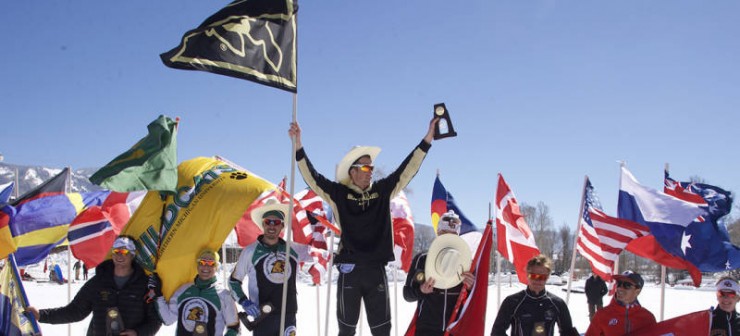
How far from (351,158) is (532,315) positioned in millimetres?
2411

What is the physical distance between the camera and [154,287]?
578 centimetres

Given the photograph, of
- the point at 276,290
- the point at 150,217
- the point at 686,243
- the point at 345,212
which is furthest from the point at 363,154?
the point at 686,243

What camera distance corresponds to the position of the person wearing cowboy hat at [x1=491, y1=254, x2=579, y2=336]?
5.37 metres

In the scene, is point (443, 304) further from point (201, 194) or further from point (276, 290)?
point (201, 194)

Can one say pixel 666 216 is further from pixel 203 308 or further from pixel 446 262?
pixel 203 308

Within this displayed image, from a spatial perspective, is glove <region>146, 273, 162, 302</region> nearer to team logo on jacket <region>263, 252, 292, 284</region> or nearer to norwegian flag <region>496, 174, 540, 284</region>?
team logo on jacket <region>263, 252, 292, 284</region>

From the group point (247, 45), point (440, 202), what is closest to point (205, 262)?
point (247, 45)

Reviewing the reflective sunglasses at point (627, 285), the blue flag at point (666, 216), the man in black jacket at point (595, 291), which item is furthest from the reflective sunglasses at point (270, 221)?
the man in black jacket at point (595, 291)

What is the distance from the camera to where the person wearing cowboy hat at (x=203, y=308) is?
18.5 ft

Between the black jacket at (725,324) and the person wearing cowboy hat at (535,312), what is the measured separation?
7.04 ft

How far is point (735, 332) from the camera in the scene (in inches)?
247

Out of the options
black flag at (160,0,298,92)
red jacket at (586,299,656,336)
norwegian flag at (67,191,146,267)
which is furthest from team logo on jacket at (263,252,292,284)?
red jacket at (586,299,656,336)

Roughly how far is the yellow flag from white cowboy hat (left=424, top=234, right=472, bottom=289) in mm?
2004

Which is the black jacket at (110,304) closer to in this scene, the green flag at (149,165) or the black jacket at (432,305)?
the green flag at (149,165)
